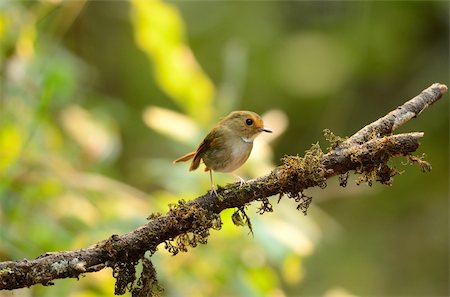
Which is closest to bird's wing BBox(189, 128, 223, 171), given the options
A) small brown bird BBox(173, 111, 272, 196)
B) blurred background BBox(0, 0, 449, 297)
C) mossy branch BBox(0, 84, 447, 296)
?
small brown bird BBox(173, 111, 272, 196)

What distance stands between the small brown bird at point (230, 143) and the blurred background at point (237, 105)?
0.62 m

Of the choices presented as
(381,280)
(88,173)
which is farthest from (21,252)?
(381,280)

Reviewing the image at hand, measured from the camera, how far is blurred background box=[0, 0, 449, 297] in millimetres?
3588

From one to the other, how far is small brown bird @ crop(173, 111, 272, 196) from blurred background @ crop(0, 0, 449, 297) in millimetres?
617

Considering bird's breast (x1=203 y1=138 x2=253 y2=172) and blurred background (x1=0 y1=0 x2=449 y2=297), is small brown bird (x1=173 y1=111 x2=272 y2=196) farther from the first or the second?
blurred background (x1=0 y1=0 x2=449 y2=297)

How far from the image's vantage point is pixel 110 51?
292 inches

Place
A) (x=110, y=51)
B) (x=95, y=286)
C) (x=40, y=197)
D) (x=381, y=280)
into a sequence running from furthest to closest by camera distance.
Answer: (x=110, y=51), (x=381, y=280), (x=40, y=197), (x=95, y=286)

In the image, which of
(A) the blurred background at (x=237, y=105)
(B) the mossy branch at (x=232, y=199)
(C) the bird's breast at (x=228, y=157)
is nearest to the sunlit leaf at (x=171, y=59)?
(A) the blurred background at (x=237, y=105)

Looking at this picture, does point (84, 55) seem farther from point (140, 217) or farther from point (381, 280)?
point (140, 217)

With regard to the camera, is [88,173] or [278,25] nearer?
[88,173]

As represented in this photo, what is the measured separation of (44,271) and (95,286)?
1440 mm

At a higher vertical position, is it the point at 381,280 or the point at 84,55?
the point at 84,55

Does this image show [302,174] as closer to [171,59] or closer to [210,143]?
[210,143]

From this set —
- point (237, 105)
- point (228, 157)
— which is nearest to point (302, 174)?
point (228, 157)
